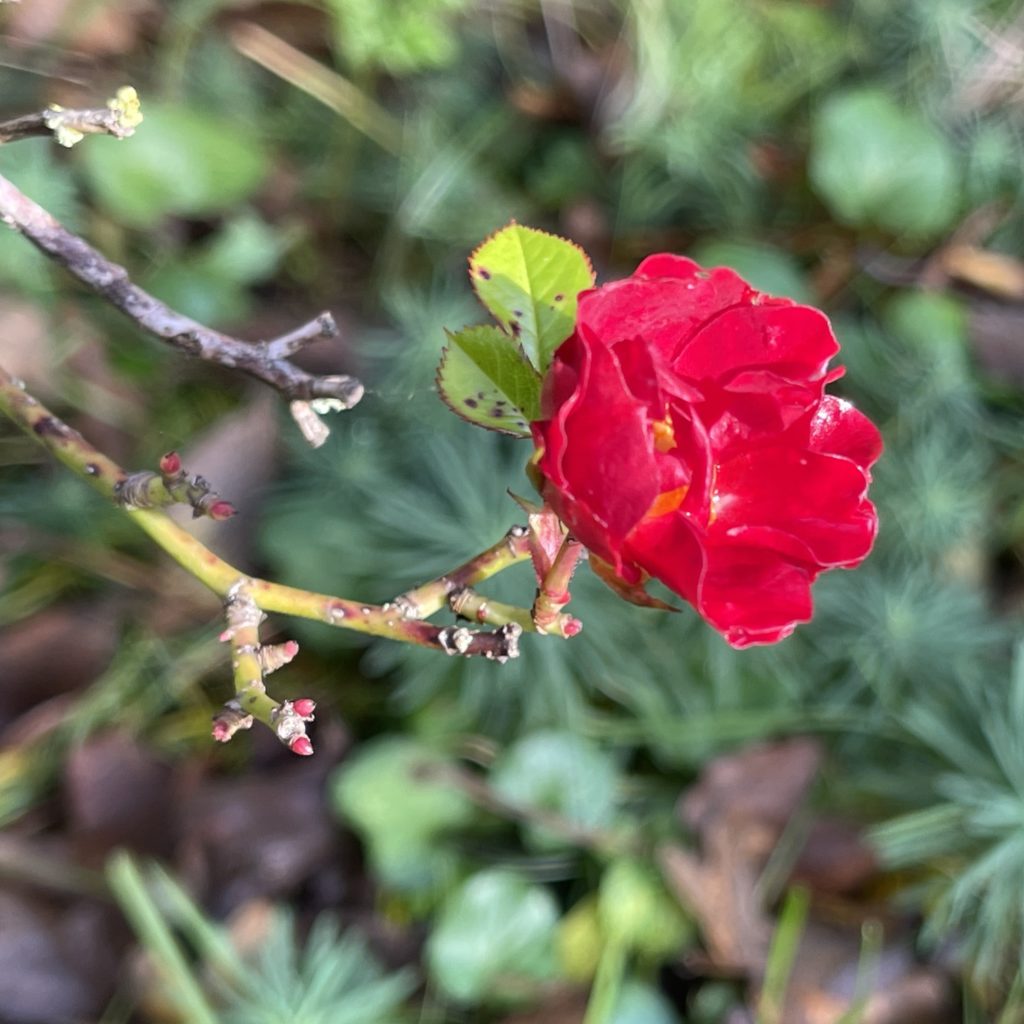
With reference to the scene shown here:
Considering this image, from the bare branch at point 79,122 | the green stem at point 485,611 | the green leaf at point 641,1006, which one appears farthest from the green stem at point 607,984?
the bare branch at point 79,122

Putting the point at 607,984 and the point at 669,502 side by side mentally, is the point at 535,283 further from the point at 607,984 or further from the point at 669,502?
the point at 607,984

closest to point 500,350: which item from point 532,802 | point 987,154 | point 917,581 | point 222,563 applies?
point 222,563

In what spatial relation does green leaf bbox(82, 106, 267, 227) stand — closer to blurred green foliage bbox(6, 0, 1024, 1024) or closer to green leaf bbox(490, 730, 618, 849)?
blurred green foliage bbox(6, 0, 1024, 1024)

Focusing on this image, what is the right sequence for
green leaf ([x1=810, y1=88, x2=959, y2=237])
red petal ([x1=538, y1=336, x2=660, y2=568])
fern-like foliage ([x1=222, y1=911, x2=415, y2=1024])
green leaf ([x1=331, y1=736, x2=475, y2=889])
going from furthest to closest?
green leaf ([x1=810, y1=88, x2=959, y2=237])
green leaf ([x1=331, y1=736, x2=475, y2=889])
fern-like foliage ([x1=222, y1=911, x2=415, y2=1024])
red petal ([x1=538, y1=336, x2=660, y2=568])

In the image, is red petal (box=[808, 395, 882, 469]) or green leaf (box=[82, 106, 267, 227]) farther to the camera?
green leaf (box=[82, 106, 267, 227])

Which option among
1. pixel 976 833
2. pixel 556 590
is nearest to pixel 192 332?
pixel 556 590

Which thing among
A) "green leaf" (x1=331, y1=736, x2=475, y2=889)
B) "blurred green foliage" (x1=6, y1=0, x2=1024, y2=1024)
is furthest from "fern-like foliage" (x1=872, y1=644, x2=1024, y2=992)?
"green leaf" (x1=331, y1=736, x2=475, y2=889)
